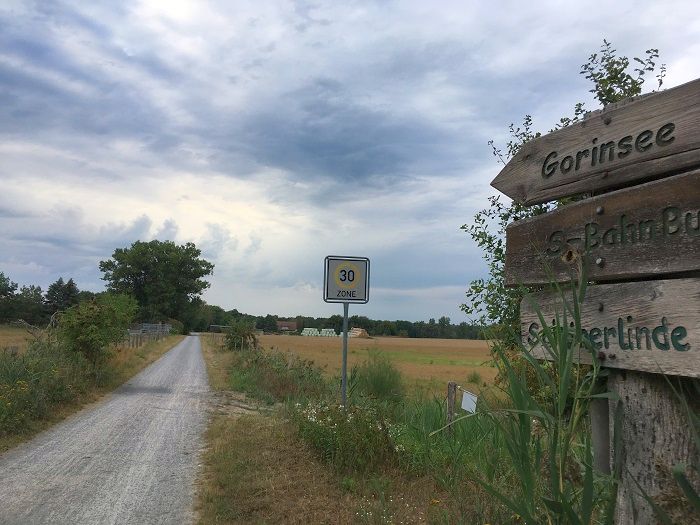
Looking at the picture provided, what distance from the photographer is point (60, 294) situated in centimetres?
9662

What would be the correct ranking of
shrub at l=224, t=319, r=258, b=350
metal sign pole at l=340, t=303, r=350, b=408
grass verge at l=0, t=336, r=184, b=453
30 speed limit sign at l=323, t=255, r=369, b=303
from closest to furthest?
metal sign pole at l=340, t=303, r=350, b=408, 30 speed limit sign at l=323, t=255, r=369, b=303, grass verge at l=0, t=336, r=184, b=453, shrub at l=224, t=319, r=258, b=350

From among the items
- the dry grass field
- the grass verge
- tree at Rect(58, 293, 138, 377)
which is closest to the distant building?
the dry grass field

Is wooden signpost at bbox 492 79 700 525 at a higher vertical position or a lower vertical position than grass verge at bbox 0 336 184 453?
higher

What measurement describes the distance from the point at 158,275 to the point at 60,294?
27.8 m

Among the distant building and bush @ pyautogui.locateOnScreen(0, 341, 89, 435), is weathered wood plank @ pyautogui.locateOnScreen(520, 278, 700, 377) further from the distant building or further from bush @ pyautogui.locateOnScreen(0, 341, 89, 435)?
the distant building

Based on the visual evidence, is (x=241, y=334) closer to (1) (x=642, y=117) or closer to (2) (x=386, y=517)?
(2) (x=386, y=517)

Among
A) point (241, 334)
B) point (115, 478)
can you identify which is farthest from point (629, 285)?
point (241, 334)

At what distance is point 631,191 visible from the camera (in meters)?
2.01

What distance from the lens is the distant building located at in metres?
142

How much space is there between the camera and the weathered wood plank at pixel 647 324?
174 cm

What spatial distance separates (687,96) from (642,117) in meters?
0.18

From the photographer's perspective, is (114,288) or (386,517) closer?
(386,517)

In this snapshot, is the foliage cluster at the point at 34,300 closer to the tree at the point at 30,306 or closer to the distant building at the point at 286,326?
the tree at the point at 30,306

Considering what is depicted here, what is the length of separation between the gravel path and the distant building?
13245 cm
